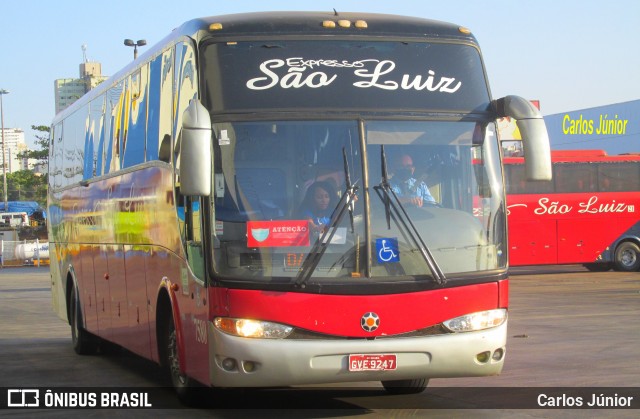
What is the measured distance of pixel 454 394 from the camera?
1088 centimetres

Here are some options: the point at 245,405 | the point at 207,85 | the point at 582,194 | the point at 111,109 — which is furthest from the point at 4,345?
the point at 582,194

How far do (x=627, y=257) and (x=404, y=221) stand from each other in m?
27.3

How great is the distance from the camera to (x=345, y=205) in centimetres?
901

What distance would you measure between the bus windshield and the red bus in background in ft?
81.3

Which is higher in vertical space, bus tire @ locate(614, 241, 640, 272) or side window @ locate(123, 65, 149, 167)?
side window @ locate(123, 65, 149, 167)

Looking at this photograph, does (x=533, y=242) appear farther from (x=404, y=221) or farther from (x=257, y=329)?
(x=257, y=329)

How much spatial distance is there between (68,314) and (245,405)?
7407mm

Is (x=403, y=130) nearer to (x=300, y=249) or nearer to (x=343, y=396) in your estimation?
(x=300, y=249)

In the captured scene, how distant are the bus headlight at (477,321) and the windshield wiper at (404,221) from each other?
1.12ft

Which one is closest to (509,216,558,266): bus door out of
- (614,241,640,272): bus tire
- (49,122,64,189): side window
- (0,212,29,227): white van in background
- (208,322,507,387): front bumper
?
(614,241,640,272): bus tire

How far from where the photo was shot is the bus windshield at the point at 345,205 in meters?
8.91

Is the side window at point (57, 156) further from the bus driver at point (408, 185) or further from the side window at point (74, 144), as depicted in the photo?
the bus driver at point (408, 185)

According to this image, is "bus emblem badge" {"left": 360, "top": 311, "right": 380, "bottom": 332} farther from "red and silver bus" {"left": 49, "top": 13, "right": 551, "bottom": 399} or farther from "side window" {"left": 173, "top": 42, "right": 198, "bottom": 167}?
"side window" {"left": 173, "top": 42, "right": 198, "bottom": 167}

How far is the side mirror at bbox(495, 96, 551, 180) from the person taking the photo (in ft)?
30.3
